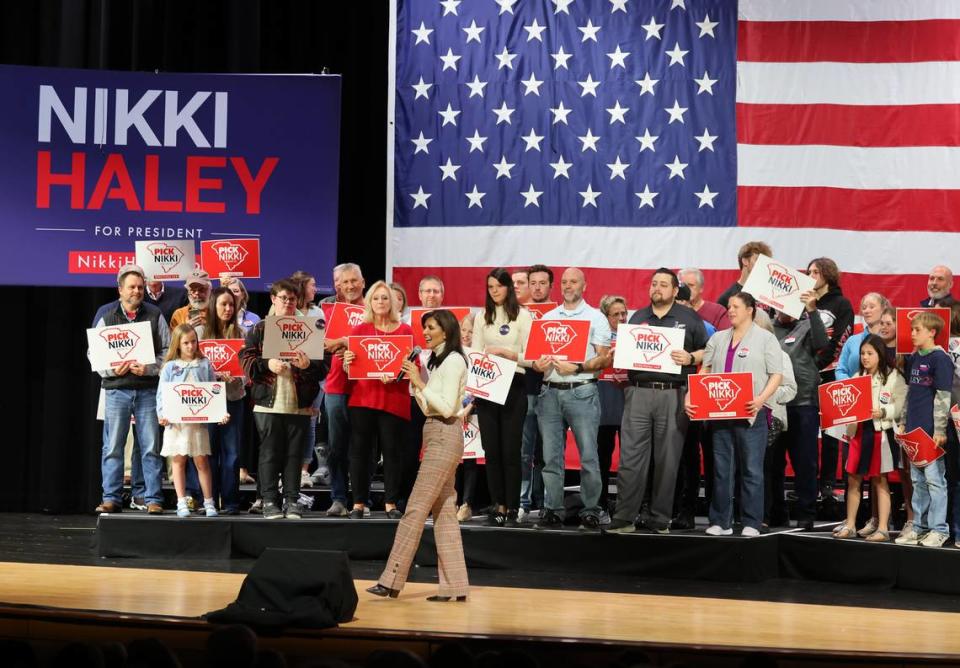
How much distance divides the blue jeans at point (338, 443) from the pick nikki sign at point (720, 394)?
2.56 metres

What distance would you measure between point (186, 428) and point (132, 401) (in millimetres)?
698

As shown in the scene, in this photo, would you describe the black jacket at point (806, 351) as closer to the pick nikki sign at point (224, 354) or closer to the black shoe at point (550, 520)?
the black shoe at point (550, 520)

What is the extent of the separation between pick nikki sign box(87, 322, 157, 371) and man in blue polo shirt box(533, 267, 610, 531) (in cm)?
297

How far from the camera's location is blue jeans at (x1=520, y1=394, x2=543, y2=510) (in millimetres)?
8781

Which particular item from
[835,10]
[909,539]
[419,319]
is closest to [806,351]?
[909,539]

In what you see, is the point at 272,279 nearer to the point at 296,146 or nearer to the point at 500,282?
the point at 296,146

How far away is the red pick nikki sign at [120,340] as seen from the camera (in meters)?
9.01

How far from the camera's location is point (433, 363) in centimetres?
702

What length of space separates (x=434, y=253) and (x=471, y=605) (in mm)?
5142

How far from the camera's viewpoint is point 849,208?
11.1 meters

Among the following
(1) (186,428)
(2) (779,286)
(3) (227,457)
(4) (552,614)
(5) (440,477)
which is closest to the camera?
(4) (552,614)

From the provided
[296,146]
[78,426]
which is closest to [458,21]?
[296,146]

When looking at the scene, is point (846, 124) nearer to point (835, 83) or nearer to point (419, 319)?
point (835, 83)

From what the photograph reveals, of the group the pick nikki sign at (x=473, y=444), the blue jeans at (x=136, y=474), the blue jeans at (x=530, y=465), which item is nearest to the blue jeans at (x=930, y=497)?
the blue jeans at (x=530, y=465)
